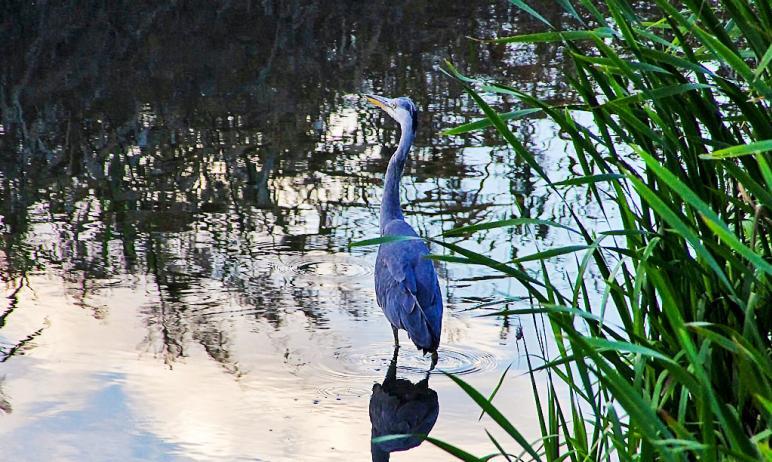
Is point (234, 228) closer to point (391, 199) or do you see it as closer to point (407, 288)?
point (391, 199)

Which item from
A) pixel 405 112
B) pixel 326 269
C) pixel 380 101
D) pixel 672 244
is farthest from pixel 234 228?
pixel 672 244

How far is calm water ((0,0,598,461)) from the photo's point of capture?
407cm

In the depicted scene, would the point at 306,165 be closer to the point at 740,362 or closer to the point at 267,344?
the point at 267,344

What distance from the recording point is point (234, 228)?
5902mm

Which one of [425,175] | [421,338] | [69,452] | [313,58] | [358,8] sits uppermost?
[358,8]

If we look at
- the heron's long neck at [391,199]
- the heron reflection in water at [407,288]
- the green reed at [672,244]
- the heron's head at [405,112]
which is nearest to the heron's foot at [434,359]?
the heron reflection in water at [407,288]

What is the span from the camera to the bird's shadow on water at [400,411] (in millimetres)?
3855

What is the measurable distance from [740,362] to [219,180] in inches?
202

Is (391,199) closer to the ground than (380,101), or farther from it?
closer to the ground

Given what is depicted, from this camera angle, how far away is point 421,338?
4289mm

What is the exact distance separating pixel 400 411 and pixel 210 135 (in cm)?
370

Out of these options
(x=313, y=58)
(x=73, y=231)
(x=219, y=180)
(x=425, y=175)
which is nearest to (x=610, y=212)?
(x=425, y=175)

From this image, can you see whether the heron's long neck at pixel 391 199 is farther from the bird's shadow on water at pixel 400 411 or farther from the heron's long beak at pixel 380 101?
the bird's shadow on water at pixel 400 411

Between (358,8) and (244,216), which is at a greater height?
(358,8)
